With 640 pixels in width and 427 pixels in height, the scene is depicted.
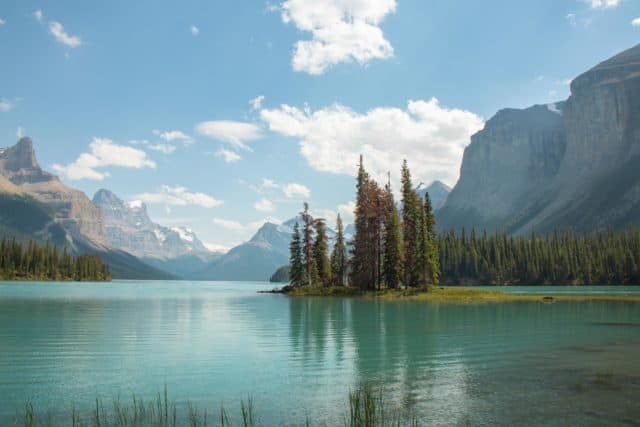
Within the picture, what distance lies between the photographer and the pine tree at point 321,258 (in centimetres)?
11725

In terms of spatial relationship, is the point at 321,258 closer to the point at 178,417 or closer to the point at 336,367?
the point at 336,367

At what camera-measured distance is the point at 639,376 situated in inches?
919

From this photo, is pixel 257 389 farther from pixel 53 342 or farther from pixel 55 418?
pixel 53 342

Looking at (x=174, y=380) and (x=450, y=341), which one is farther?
(x=450, y=341)

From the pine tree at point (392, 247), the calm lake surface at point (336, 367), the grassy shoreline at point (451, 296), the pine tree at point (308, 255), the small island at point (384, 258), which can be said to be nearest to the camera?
the calm lake surface at point (336, 367)

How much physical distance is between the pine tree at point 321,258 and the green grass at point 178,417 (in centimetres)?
9866

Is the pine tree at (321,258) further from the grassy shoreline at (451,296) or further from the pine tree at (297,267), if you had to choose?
the grassy shoreline at (451,296)

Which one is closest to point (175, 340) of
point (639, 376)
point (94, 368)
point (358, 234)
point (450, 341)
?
point (94, 368)

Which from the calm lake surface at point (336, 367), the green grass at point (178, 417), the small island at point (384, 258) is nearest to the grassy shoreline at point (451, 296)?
the small island at point (384, 258)

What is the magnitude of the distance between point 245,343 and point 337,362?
10254 millimetres

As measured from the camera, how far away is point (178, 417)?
17141 mm

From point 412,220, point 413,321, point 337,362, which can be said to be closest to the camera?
point 337,362

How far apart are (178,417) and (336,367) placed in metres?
10.7

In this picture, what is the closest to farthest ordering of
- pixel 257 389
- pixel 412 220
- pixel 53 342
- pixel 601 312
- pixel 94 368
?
pixel 257 389
pixel 94 368
pixel 53 342
pixel 601 312
pixel 412 220
